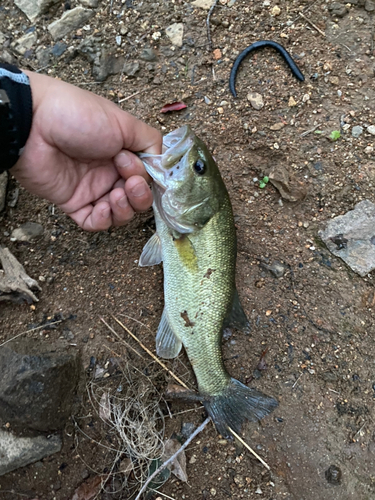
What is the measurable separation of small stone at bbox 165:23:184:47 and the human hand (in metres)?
1.25

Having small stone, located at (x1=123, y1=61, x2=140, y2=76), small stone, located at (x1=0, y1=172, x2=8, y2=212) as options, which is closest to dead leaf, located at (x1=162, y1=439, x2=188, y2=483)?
small stone, located at (x1=0, y1=172, x2=8, y2=212)

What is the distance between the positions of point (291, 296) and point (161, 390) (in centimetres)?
138

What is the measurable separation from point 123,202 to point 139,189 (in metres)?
0.19

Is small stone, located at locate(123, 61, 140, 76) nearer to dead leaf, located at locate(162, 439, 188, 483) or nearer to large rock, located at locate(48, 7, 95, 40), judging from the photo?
large rock, located at locate(48, 7, 95, 40)

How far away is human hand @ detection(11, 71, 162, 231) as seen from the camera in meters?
2.48

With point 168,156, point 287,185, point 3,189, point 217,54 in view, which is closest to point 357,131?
point 287,185

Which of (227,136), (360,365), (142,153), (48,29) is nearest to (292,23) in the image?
(227,136)

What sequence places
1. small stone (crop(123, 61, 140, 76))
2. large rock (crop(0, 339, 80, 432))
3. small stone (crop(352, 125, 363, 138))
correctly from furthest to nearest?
small stone (crop(123, 61, 140, 76)), small stone (crop(352, 125, 363, 138)), large rock (crop(0, 339, 80, 432))

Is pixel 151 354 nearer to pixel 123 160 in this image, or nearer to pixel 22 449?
pixel 22 449

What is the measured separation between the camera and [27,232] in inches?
126

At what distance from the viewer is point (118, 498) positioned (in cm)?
285

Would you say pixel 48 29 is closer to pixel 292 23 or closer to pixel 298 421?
pixel 292 23

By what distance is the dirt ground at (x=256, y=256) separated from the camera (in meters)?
2.92

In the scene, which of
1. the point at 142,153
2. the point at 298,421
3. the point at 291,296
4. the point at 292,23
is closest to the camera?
the point at 142,153
